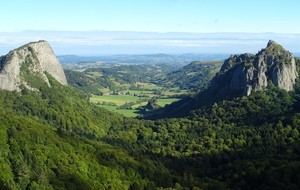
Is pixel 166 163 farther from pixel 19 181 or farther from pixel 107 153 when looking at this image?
pixel 19 181

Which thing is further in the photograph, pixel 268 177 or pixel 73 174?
pixel 268 177

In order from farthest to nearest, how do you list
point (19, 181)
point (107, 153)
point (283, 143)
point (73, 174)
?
point (283, 143) → point (107, 153) → point (73, 174) → point (19, 181)

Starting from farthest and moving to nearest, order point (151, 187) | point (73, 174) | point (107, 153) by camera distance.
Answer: point (107, 153) → point (151, 187) → point (73, 174)

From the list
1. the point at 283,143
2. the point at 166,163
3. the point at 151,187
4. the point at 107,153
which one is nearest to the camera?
the point at 151,187

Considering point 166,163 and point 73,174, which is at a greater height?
point 73,174

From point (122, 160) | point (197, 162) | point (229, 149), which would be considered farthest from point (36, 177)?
point (229, 149)

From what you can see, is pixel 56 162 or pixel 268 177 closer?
pixel 56 162

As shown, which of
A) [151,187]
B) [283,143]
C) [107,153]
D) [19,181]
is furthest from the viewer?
[283,143]

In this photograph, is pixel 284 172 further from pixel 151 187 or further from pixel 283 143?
pixel 283 143

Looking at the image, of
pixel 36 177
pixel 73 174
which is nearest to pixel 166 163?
pixel 73 174
